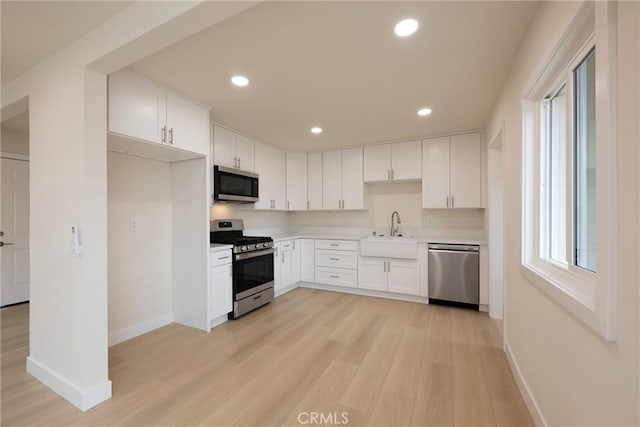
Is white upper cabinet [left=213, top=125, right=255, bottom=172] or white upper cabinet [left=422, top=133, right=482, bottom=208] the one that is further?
white upper cabinet [left=422, top=133, right=482, bottom=208]

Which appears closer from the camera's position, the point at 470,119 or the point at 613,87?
the point at 613,87

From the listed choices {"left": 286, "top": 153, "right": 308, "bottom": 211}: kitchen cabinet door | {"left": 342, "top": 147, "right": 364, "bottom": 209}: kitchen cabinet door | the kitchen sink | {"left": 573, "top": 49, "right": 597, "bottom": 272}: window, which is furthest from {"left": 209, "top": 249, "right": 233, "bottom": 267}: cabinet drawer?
{"left": 573, "top": 49, "right": 597, "bottom": 272}: window

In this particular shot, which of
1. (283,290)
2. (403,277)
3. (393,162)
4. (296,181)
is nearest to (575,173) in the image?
(403,277)

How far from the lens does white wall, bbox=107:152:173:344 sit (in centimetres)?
267

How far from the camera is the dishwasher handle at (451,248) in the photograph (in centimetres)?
353

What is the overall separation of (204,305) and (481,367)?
8.83ft

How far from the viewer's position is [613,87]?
0.84 metres

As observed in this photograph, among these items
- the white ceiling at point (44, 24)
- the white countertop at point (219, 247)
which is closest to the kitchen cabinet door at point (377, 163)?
the white countertop at point (219, 247)

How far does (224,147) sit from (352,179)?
2.11 metres

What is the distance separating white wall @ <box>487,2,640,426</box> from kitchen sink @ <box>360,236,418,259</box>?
165 centimetres

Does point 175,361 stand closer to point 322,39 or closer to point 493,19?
point 322,39

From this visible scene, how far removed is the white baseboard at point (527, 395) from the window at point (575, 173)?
73cm

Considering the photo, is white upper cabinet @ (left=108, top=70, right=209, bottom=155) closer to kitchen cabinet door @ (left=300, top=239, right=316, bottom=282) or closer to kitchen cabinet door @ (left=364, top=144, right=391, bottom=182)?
kitchen cabinet door @ (left=300, top=239, right=316, bottom=282)

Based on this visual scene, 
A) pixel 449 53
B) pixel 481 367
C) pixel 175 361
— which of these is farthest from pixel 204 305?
pixel 449 53
